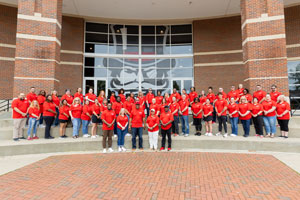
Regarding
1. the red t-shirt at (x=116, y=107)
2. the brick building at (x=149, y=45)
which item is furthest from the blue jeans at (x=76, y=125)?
the brick building at (x=149, y=45)

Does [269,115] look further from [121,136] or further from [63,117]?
[63,117]

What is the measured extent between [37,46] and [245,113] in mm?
11484

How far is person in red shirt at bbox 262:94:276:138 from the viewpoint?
8031mm

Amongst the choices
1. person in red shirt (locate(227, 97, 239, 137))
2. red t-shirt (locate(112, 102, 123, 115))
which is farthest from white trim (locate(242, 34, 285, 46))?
red t-shirt (locate(112, 102, 123, 115))

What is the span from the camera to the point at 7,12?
579 inches

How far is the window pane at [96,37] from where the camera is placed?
1730cm

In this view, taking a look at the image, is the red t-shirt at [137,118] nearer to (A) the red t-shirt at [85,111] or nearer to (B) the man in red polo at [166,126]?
(B) the man in red polo at [166,126]

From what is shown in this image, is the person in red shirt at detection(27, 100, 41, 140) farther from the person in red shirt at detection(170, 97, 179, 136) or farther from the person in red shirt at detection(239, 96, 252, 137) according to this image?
the person in red shirt at detection(239, 96, 252, 137)

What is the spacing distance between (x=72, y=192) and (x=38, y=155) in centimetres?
410

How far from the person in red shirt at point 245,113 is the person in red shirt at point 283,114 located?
1148 mm

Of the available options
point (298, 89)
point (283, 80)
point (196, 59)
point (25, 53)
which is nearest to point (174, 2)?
point (196, 59)

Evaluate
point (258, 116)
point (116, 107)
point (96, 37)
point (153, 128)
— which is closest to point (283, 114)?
point (258, 116)

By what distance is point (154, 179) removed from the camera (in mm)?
4492

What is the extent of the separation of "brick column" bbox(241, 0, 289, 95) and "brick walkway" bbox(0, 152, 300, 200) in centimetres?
550
